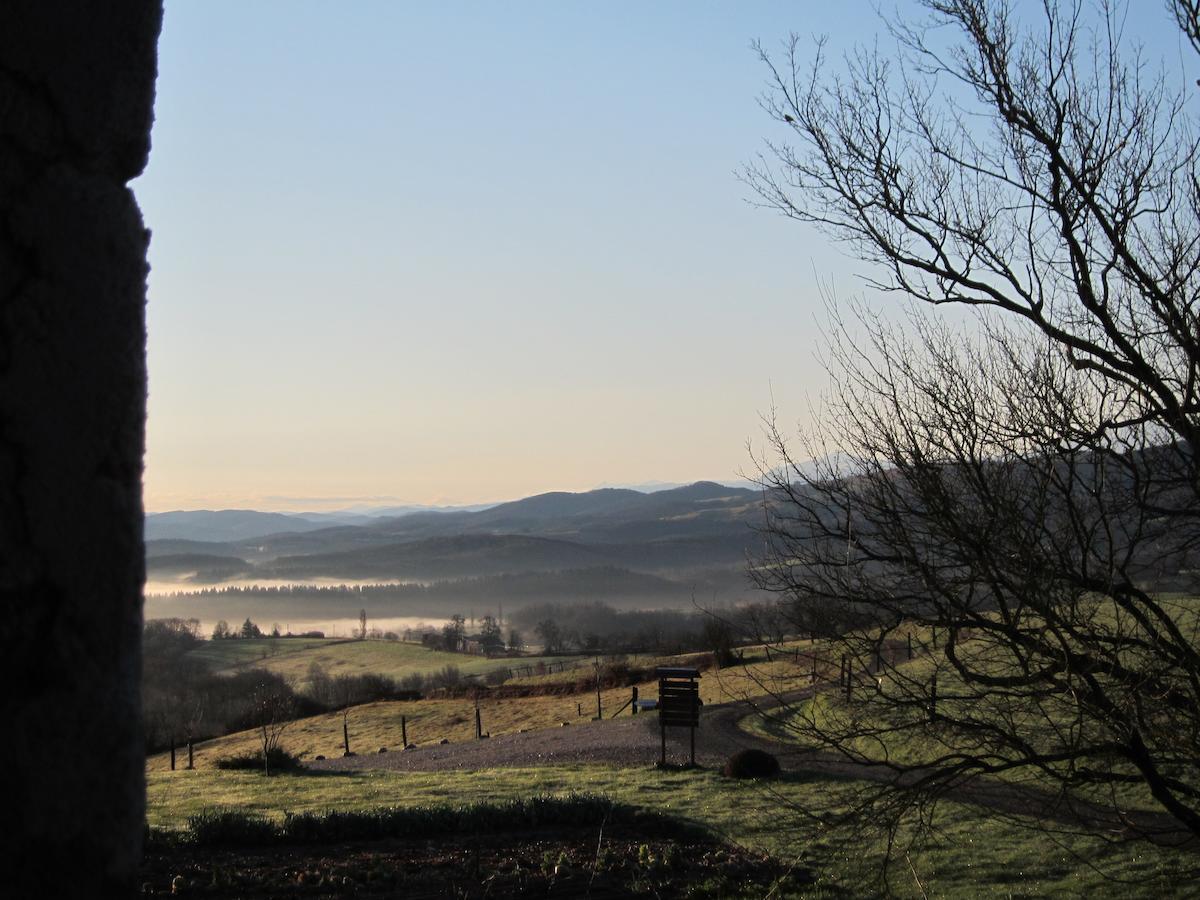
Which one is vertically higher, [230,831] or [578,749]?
[230,831]

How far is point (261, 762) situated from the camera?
30.8 metres

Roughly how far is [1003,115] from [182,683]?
7899 cm

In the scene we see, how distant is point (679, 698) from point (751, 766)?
2.53 m

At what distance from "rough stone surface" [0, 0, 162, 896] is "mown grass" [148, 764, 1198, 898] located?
7.87 meters

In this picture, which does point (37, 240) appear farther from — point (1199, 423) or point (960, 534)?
point (1199, 423)

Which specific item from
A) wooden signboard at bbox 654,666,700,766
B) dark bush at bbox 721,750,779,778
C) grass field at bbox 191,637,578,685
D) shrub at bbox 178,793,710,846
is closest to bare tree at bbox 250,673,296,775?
wooden signboard at bbox 654,666,700,766

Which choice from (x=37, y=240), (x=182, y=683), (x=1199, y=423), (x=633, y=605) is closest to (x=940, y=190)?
(x=1199, y=423)

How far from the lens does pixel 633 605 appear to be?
642 ft

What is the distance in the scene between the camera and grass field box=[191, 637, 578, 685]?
9044 cm

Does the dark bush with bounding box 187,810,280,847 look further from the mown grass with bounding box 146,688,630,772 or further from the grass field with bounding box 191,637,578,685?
the grass field with bounding box 191,637,578,685

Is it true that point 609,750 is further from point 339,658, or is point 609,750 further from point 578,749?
point 339,658

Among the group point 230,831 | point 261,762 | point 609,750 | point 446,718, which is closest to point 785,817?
point 230,831

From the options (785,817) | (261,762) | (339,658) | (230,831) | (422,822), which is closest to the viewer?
(230,831)

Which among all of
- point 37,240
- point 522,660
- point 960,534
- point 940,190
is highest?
point 940,190
